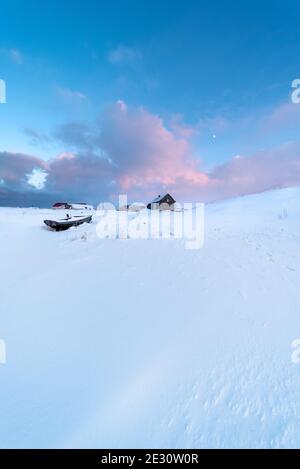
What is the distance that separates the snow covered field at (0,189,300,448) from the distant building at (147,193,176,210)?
39.5 metres

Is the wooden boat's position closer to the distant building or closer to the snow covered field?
the snow covered field

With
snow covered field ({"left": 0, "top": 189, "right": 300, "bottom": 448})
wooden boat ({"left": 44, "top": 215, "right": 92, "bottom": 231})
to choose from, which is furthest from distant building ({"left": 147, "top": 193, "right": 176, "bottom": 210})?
snow covered field ({"left": 0, "top": 189, "right": 300, "bottom": 448})

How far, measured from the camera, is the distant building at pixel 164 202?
45781 millimetres

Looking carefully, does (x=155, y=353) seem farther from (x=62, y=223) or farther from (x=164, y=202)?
(x=164, y=202)

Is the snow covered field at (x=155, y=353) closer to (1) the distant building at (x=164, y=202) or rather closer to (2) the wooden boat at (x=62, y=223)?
(2) the wooden boat at (x=62, y=223)

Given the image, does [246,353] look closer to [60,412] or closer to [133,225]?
Result: [60,412]

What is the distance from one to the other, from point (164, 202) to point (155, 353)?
44216 millimetres

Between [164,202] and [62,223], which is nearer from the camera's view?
[62,223]

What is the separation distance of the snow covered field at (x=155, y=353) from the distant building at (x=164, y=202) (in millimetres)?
39469

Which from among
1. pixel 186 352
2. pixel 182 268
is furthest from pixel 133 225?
pixel 186 352

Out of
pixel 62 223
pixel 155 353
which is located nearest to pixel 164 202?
pixel 62 223

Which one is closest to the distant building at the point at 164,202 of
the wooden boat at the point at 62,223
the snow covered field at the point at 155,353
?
the wooden boat at the point at 62,223

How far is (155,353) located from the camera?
11.6 ft
